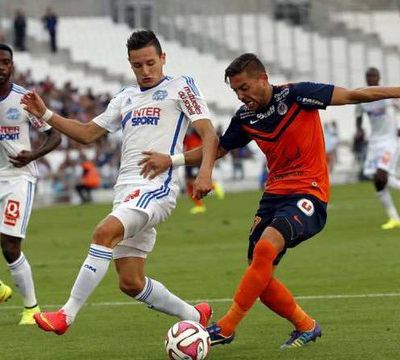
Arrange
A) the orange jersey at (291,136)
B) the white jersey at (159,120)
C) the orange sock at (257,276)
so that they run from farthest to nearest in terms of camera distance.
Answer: the white jersey at (159,120)
the orange jersey at (291,136)
the orange sock at (257,276)

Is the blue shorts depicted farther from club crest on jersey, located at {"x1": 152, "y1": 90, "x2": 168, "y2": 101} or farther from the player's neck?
the player's neck

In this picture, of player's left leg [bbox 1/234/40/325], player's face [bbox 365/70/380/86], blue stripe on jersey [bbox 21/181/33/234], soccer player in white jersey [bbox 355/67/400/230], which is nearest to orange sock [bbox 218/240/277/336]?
player's left leg [bbox 1/234/40/325]

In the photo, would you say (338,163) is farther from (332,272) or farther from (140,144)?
(140,144)

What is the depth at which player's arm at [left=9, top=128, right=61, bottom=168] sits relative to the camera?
13.5 meters

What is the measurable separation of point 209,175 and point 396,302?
3.81m

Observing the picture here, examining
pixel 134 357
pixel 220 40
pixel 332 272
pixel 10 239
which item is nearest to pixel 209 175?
pixel 134 357

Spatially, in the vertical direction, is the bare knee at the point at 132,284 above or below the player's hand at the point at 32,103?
below

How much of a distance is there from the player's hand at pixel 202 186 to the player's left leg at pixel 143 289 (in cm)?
102

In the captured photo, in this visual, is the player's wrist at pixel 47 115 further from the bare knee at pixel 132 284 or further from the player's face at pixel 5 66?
the player's face at pixel 5 66

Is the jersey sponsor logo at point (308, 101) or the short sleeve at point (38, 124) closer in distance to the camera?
the jersey sponsor logo at point (308, 101)

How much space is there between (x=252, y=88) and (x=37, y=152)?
3221mm

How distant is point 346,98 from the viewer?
10.9 meters

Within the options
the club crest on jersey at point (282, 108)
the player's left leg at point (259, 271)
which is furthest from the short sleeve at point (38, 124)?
the player's left leg at point (259, 271)

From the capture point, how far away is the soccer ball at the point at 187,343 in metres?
10.5
